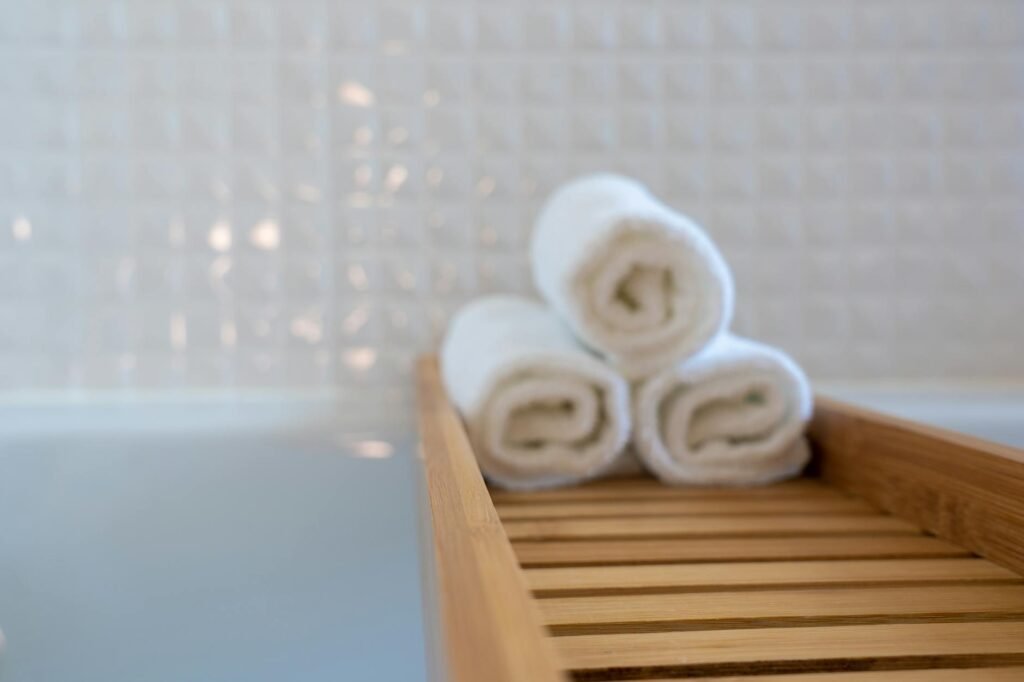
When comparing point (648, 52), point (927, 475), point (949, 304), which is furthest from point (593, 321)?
point (949, 304)

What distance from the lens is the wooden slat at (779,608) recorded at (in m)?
0.53

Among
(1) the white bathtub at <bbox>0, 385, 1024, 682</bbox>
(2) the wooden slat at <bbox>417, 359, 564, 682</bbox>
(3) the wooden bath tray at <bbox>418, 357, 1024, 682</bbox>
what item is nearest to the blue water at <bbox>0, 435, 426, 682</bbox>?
(1) the white bathtub at <bbox>0, 385, 1024, 682</bbox>

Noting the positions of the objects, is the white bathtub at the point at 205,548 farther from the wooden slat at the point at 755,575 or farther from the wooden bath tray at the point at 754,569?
the wooden slat at the point at 755,575

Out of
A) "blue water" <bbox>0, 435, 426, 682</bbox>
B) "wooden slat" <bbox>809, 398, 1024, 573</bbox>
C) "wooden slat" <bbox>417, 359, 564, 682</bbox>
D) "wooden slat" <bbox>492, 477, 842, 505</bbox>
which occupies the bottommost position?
"blue water" <bbox>0, 435, 426, 682</bbox>

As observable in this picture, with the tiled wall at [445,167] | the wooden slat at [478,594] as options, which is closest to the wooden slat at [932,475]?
the wooden slat at [478,594]

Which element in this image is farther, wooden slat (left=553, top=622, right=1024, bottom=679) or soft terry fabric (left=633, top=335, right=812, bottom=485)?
soft terry fabric (left=633, top=335, right=812, bottom=485)

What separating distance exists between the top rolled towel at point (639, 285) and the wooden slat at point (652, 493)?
0.11 metres

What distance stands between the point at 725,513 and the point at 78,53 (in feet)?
3.66

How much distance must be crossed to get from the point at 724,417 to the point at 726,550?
247mm

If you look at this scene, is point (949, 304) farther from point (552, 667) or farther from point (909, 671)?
point (552, 667)

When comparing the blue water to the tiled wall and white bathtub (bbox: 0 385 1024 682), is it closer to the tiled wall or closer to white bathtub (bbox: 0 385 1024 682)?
white bathtub (bbox: 0 385 1024 682)

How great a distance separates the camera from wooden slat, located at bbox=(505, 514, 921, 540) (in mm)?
727

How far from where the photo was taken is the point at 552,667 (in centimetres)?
30

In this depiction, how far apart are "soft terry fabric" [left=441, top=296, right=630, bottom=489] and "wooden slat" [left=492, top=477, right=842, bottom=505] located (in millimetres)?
17
